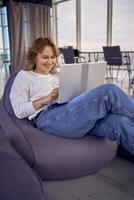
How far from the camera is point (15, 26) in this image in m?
7.55

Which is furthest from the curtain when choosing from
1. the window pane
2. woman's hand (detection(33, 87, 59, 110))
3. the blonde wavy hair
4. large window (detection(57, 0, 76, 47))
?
woman's hand (detection(33, 87, 59, 110))

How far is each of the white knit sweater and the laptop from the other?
218 millimetres

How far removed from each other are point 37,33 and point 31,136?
6.91 meters

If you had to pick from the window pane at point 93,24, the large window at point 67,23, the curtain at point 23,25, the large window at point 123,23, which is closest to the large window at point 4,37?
the curtain at point 23,25

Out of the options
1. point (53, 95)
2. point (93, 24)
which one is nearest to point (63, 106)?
point (53, 95)

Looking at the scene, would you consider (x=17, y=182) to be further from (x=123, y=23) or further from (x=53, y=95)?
(x=123, y=23)

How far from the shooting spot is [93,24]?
7785mm

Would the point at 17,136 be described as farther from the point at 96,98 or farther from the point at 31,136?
the point at 96,98

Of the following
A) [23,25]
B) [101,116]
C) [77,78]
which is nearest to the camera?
[101,116]

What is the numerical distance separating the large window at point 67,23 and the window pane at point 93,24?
1.22ft

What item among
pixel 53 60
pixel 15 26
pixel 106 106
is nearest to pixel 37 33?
pixel 15 26

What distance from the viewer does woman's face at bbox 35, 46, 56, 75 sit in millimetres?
1894

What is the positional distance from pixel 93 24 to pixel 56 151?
22.1ft

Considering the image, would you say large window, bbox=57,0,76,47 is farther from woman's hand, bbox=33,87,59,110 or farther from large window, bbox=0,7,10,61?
woman's hand, bbox=33,87,59,110
